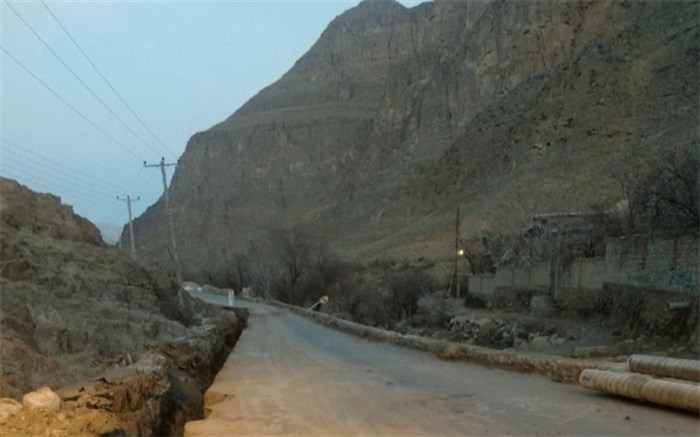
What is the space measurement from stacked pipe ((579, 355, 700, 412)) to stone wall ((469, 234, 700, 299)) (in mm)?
9221

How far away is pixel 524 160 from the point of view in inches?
2761

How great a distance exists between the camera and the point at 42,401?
8.13m

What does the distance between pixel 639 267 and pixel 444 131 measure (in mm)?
86843

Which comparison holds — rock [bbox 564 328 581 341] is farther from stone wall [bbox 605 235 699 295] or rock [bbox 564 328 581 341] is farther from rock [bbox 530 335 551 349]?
stone wall [bbox 605 235 699 295]

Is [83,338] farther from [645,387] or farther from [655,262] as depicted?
[655,262]

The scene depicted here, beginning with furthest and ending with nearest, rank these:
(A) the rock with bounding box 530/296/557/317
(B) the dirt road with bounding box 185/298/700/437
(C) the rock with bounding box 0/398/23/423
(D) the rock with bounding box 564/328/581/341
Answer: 1. (A) the rock with bounding box 530/296/557/317
2. (D) the rock with bounding box 564/328/581/341
3. (B) the dirt road with bounding box 185/298/700/437
4. (C) the rock with bounding box 0/398/23/423

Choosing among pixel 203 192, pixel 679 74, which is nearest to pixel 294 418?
pixel 679 74

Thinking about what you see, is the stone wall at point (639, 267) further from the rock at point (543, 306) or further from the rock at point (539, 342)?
the rock at point (539, 342)

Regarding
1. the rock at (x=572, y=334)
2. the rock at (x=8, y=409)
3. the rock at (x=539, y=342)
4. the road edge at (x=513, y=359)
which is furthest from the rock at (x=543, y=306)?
the rock at (x=8, y=409)

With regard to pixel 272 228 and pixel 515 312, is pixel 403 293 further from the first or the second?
pixel 272 228

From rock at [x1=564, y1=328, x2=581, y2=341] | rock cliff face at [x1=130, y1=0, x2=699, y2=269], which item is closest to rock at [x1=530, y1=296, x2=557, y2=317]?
rock at [x1=564, y1=328, x2=581, y2=341]

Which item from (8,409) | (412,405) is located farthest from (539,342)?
(8,409)

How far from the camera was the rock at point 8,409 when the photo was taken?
25.1 ft

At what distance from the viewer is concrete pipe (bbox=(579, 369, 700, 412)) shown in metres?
10.5
